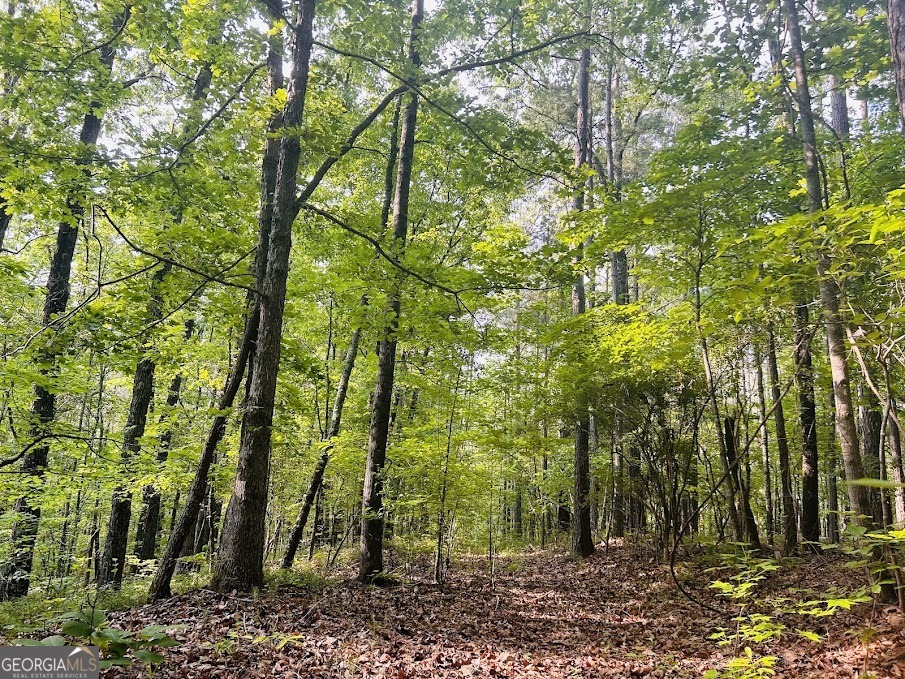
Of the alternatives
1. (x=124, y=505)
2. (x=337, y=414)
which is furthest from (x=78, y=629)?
(x=124, y=505)

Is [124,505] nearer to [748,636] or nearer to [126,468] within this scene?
[126,468]

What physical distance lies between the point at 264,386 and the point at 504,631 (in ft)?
14.8

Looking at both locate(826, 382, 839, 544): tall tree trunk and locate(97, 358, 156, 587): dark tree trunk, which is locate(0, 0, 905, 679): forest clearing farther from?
locate(826, 382, 839, 544): tall tree trunk

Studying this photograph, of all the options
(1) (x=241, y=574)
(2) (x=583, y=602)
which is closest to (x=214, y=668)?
(1) (x=241, y=574)

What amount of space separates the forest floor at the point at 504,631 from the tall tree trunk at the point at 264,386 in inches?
16.8

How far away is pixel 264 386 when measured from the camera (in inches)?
263

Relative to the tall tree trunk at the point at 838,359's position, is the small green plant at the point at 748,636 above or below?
below

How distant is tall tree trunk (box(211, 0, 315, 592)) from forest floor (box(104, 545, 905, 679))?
43cm

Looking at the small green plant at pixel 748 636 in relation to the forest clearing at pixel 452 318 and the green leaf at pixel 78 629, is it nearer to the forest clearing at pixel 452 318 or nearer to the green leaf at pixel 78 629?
the forest clearing at pixel 452 318

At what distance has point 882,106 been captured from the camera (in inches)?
448

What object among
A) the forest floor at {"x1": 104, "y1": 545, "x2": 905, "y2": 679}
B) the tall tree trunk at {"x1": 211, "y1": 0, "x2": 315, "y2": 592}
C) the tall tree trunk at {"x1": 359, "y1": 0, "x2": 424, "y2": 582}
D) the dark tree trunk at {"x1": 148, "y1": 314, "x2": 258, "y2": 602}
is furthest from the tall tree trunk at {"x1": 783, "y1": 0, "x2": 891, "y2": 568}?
the dark tree trunk at {"x1": 148, "y1": 314, "x2": 258, "y2": 602}

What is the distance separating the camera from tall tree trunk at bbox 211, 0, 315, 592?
626 cm

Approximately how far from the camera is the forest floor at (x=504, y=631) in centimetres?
411

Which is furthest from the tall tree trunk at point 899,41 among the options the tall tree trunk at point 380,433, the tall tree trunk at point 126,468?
the tall tree trunk at point 126,468
